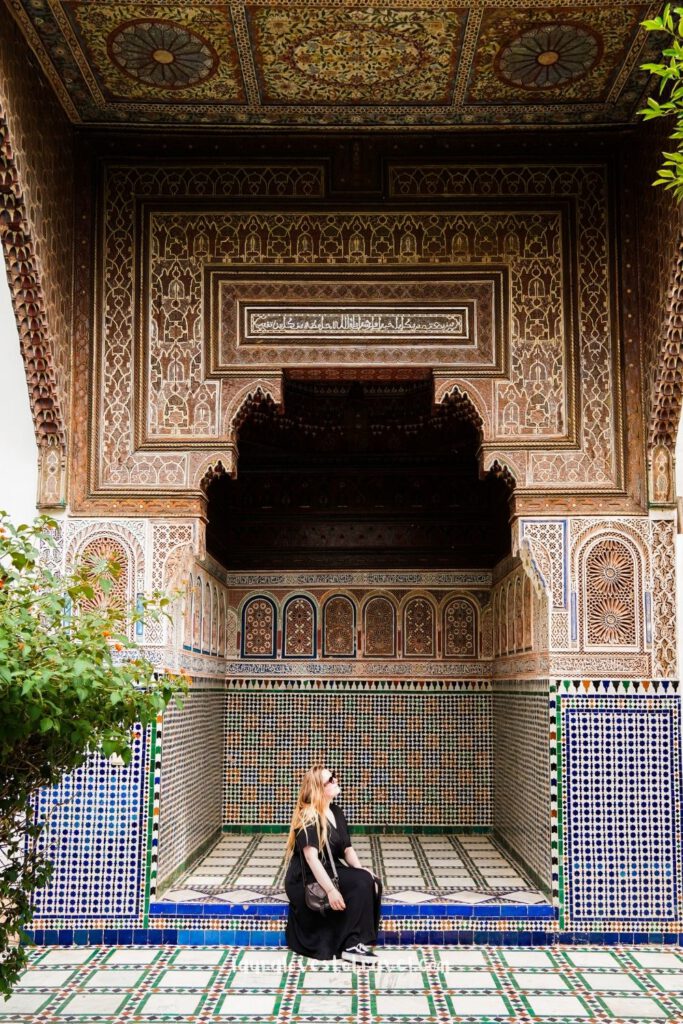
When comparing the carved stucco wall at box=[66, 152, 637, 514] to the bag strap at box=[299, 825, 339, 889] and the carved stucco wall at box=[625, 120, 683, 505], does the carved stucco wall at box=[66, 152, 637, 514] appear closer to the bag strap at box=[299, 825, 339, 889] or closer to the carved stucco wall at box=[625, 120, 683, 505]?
the carved stucco wall at box=[625, 120, 683, 505]

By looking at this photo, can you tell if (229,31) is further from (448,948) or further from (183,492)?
(448,948)

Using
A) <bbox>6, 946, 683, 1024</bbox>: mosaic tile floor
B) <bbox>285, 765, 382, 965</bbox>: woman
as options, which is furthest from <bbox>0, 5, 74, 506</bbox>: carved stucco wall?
<bbox>6, 946, 683, 1024</bbox>: mosaic tile floor

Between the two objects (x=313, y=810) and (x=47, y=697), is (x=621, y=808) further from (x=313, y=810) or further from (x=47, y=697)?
(x=47, y=697)

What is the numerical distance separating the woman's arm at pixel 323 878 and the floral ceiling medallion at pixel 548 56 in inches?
155

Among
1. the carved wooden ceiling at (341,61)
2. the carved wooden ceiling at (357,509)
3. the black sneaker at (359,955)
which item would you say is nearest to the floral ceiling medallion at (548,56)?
the carved wooden ceiling at (341,61)

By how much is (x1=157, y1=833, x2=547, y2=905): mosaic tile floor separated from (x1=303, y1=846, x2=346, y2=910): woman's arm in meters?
0.69

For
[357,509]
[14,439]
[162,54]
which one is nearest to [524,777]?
[357,509]

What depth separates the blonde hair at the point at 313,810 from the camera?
196 inches

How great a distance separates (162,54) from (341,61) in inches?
34.3

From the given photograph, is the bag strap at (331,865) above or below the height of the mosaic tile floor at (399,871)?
above

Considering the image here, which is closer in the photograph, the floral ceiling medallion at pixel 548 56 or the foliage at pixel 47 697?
the foliage at pixel 47 697

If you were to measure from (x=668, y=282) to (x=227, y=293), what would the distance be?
7.70 ft

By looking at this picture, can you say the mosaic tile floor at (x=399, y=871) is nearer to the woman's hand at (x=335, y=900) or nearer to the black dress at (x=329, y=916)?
the black dress at (x=329, y=916)

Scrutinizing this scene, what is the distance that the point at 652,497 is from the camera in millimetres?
5605
